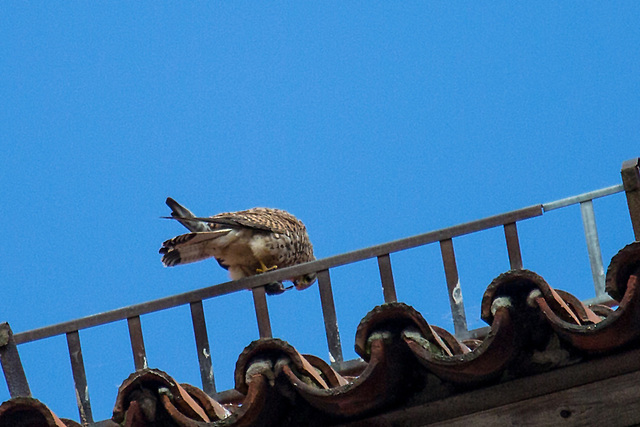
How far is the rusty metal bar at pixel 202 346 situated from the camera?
534 cm

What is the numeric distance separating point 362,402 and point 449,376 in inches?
10.5

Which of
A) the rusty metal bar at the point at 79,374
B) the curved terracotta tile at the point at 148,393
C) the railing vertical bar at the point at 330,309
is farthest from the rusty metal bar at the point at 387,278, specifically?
the curved terracotta tile at the point at 148,393

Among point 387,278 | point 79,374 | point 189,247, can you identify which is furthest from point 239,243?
point 387,278

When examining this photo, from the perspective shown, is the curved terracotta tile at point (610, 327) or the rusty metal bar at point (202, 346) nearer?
the curved terracotta tile at point (610, 327)

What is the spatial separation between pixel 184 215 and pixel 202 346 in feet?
5.49

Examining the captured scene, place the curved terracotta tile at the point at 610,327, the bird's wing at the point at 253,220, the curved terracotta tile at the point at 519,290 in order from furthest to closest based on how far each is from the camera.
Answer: the bird's wing at the point at 253,220 → the curved terracotta tile at the point at 519,290 → the curved terracotta tile at the point at 610,327

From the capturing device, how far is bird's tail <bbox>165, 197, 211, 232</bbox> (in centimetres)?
684

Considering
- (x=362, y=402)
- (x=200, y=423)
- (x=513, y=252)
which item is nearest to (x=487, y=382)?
(x=362, y=402)

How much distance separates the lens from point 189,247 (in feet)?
23.1

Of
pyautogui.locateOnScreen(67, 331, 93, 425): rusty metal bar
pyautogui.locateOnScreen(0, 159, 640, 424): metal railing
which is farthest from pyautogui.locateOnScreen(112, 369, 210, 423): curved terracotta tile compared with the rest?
pyautogui.locateOnScreen(67, 331, 93, 425): rusty metal bar

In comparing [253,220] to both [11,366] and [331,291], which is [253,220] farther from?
[11,366]

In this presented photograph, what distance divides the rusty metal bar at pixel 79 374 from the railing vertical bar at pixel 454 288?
1625mm

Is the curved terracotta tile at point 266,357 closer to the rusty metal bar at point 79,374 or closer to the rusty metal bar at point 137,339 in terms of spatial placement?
the rusty metal bar at point 137,339

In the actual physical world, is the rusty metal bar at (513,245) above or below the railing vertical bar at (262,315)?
above
